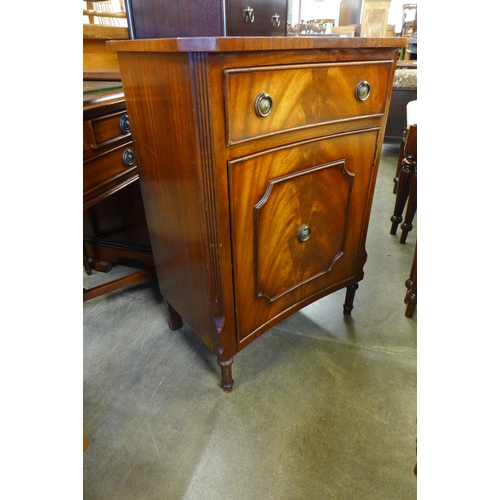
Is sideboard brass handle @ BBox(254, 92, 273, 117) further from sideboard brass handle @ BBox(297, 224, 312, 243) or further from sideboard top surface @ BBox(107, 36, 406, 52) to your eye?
sideboard brass handle @ BBox(297, 224, 312, 243)

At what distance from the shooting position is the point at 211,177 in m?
0.67

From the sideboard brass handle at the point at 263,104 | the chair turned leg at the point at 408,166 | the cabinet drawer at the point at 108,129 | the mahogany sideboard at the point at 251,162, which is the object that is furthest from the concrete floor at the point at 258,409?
the sideboard brass handle at the point at 263,104

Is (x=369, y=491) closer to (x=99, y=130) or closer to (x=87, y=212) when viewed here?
(x=99, y=130)

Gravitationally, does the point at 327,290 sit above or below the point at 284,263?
below

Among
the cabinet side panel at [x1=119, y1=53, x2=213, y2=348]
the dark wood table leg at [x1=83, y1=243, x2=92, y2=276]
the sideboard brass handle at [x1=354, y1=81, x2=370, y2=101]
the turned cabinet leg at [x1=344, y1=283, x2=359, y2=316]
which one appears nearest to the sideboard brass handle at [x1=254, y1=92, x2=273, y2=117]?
the cabinet side panel at [x1=119, y1=53, x2=213, y2=348]

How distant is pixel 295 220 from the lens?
0.87m

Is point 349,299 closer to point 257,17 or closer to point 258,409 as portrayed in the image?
point 258,409

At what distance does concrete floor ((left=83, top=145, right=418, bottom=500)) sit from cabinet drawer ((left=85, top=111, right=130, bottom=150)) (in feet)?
2.02

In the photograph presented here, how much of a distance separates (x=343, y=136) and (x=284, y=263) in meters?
0.34

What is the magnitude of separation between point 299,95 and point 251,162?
17 cm

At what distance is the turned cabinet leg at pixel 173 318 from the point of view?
45.9 inches

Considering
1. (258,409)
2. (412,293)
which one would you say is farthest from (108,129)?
(412,293)
